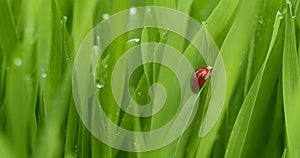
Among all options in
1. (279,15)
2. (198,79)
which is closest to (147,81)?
(198,79)

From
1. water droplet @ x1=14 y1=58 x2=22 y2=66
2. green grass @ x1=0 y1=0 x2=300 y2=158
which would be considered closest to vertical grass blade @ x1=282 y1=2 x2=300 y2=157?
green grass @ x1=0 y1=0 x2=300 y2=158

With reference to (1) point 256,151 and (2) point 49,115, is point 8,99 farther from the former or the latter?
(1) point 256,151

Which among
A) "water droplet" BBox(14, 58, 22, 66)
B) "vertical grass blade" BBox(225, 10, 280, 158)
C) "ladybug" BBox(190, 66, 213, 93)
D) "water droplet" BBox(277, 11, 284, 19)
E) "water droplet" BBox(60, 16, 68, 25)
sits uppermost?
"water droplet" BBox(277, 11, 284, 19)

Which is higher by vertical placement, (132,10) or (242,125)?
(132,10)

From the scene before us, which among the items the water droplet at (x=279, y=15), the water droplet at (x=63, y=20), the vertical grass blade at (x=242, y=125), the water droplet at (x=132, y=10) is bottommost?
the vertical grass blade at (x=242, y=125)

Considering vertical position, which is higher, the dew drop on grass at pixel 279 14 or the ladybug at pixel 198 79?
the dew drop on grass at pixel 279 14

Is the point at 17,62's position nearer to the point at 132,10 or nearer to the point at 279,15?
the point at 132,10

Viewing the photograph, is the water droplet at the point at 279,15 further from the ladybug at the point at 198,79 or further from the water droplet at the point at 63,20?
the water droplet at the point at 63,20

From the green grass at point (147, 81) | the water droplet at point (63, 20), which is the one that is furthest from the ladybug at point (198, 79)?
the water droplet at point (63, 20)

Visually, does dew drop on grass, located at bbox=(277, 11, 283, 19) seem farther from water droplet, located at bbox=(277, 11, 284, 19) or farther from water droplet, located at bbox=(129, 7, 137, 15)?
water droplet, located at bbox=(129, 7, 137, 15)
